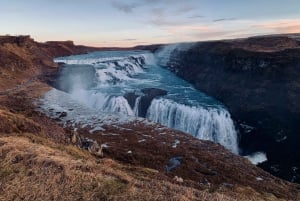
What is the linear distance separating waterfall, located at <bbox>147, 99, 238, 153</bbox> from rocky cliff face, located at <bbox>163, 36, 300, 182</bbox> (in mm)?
1807

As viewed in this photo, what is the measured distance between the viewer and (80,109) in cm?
4016

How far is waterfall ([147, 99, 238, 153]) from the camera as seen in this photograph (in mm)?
40469

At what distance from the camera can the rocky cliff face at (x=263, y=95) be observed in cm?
3744

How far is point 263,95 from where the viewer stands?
4706 cm

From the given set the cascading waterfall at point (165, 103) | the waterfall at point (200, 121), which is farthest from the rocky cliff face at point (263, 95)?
the cascading waterfall at point (165, 103)

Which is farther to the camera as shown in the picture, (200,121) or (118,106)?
(118,106)

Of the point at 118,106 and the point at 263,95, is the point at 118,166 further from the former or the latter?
the point at 263,95

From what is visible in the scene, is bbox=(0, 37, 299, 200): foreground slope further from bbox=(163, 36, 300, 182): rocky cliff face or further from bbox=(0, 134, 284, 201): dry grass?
bbox=(163, 36, 300, 182): rocky cliff face

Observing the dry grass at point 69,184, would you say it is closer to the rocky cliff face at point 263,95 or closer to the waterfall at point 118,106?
the rocky cliff face at point 263,95

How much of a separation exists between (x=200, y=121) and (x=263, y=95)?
1162 centimetres

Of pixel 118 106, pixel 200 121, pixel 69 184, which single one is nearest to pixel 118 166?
pixel 69 184

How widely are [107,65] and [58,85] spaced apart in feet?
58.9

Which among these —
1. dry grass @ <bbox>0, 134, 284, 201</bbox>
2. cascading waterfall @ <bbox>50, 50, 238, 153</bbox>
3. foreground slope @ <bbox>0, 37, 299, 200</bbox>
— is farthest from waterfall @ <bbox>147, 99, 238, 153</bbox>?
dry grass @ <bbox>0, 134, 284, 201</bbox>

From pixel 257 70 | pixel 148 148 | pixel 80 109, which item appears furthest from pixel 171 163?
pixel 257 70
